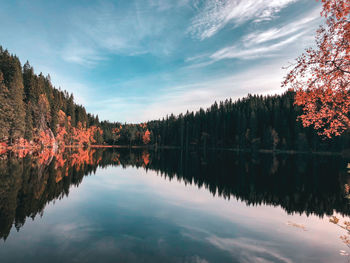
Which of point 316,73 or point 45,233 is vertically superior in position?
point 316,73

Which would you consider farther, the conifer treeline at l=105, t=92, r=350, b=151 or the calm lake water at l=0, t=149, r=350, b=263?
the conifer treeline at l=105, t=92, r=350, b=151

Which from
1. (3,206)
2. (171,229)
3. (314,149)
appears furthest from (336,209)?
(314,149)

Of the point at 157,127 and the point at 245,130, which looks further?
the point at 157,127

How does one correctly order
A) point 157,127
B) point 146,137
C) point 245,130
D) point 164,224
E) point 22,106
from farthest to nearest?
1. point 157,127
2. point 146,137
3. point 245,130
4. point 22,106
5. point 164,224

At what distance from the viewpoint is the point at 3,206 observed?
11469mm

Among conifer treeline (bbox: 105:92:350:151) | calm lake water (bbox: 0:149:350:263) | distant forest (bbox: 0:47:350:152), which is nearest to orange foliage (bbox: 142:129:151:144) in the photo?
distant forest (bbox: 0:47:350:152)

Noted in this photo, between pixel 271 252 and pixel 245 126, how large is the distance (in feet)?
377

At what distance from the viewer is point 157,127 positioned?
17750 centimetres

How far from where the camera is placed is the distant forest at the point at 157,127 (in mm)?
52938

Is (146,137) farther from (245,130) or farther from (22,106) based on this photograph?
(22,106)

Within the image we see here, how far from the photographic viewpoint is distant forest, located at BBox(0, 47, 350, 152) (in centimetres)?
5294

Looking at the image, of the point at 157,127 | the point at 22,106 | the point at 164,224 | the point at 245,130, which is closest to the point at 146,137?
the point at 157,127

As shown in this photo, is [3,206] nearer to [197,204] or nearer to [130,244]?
[130,244]

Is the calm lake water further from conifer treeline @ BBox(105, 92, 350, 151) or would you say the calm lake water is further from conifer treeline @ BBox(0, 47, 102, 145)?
conifer treeline @ BBox(105, 92, 350, 151)
